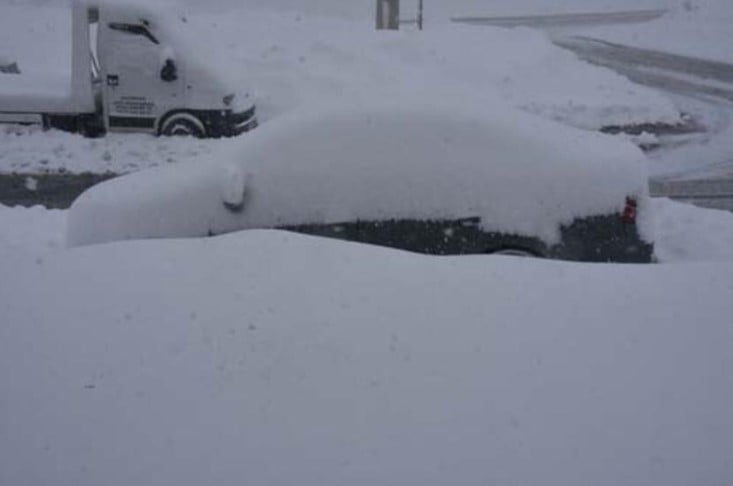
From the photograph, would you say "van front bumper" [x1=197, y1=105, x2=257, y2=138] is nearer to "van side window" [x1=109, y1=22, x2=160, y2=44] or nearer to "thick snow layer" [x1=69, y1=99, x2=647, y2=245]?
"van side window" [x1=109, y1=22, x2=160, y2=44]

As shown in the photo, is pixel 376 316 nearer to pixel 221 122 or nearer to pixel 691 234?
pixel 691 234

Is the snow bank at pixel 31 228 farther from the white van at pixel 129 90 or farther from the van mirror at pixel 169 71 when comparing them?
the van mirror at pixel 169 71

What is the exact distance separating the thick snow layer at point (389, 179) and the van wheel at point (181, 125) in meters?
6.19

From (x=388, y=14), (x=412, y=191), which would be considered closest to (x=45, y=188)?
(x=412, y=191)

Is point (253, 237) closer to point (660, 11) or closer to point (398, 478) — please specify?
point (398, 478)

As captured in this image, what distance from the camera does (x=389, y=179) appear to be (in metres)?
6.14

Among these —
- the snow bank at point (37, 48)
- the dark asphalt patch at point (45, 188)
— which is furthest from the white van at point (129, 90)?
the dark asphalt patch at point (45, 188)

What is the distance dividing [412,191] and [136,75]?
294 inches

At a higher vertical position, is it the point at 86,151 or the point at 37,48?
the point at 37,48

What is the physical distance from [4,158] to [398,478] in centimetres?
1020

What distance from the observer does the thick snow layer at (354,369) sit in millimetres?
3377

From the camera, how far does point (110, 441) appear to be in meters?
3.44

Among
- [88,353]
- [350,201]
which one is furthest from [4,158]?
[88,353]

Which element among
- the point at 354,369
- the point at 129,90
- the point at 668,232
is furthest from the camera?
the point at 129,90
